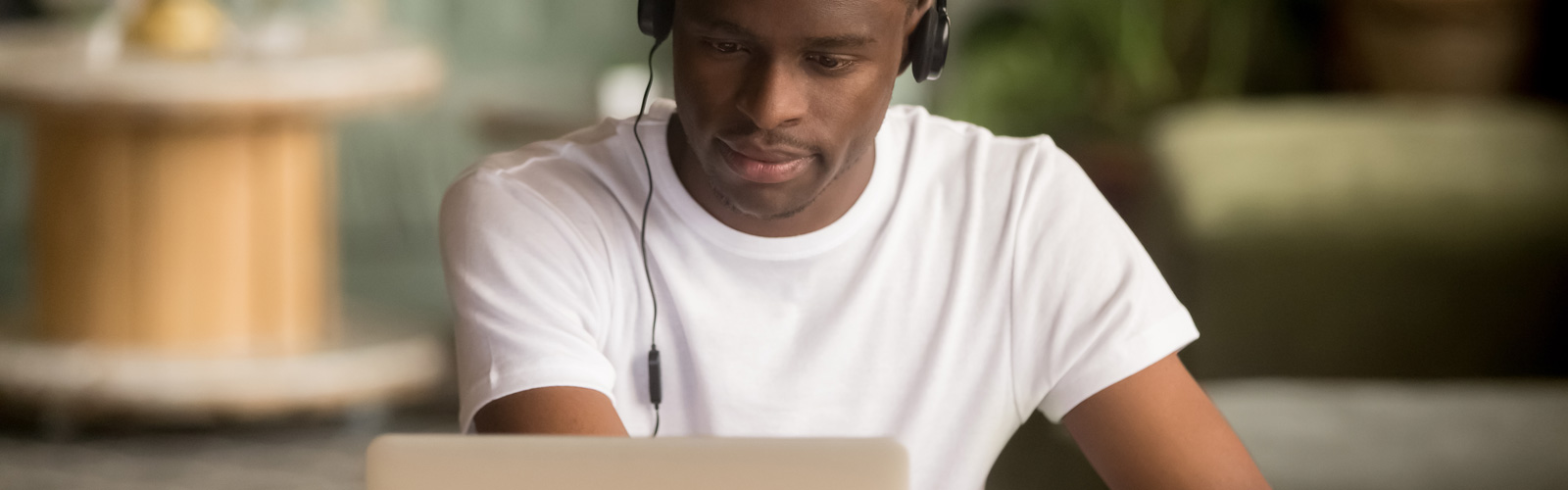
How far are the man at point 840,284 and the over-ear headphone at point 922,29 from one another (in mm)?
15

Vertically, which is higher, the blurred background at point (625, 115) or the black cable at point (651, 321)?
the black cable at point (651, 321)

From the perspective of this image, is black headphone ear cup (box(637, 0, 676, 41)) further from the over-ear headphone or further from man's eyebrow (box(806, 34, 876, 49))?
man's eyebrow (box(806, 34, 876, 49))

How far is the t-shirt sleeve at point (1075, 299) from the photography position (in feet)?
3.59

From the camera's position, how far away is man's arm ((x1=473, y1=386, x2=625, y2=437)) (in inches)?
39.1

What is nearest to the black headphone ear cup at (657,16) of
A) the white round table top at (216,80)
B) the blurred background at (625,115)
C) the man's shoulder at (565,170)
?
the man's shoulder at (565,170)

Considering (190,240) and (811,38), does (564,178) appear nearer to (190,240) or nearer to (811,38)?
(811,38)

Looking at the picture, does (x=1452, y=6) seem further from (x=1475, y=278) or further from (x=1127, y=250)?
(x=1127, y=250)

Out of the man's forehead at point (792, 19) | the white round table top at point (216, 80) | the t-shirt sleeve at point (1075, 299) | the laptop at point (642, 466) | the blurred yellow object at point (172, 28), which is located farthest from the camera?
the blurred yellow object at point (172, 28)

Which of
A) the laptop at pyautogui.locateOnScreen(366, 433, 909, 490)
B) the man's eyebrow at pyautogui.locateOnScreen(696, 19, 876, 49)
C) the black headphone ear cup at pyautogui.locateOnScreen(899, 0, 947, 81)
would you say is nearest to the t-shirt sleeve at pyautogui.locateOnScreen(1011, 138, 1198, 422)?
the black headphone ear cup at pyautogui.locateOnScreen(899, 0, 947, 81)

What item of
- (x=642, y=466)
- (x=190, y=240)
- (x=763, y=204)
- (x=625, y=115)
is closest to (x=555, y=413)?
(x=763, y=204)

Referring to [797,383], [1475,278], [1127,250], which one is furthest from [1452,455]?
[1475,278]

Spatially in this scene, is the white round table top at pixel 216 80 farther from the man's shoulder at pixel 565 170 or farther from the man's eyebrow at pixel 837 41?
the man's eyebrow at pixel 837 41

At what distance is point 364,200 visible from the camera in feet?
12.8

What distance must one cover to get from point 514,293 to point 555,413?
105 mm
